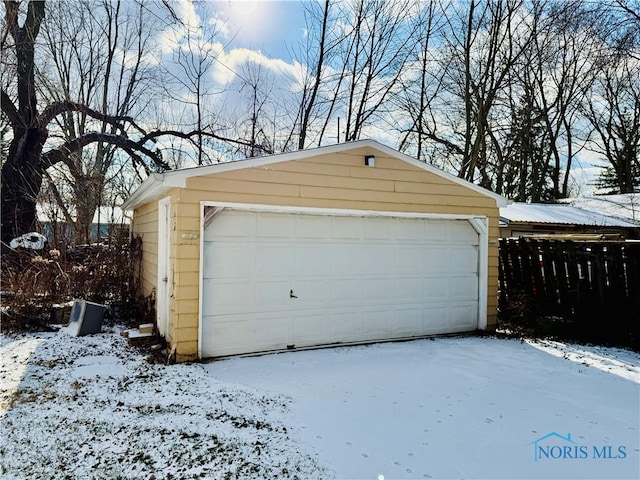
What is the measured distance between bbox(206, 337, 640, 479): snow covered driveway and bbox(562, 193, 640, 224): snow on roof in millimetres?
11138

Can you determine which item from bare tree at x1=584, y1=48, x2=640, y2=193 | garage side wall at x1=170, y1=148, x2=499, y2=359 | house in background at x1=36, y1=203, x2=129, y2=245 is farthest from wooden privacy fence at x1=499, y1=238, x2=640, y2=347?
bare tree at x1=584, y1=48, x2=640, y2=193

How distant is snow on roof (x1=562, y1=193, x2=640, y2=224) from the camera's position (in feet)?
47.9

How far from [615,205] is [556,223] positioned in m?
5.61

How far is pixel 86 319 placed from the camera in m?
6.30

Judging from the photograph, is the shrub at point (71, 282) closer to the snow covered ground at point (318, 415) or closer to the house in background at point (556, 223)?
the snow covered ground at point (318, 415)

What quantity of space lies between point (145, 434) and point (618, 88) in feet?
78.7

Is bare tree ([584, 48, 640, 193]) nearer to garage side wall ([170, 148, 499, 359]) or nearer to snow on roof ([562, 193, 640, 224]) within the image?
snow on roof ([562, 193, 640, 224])

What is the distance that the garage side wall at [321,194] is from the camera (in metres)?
5.05

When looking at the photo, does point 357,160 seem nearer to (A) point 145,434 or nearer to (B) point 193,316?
(B) point 193,316

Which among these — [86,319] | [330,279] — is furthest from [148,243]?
[330,279]

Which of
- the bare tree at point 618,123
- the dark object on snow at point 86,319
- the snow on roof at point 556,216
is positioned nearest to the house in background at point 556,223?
the snow on roof at point 556,216

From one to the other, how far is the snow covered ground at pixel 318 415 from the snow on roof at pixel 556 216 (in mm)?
7216

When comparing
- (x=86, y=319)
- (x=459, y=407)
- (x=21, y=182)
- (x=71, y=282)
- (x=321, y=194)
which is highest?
(x=21, y=182)

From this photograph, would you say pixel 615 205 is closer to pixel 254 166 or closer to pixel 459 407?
pixel 459 407
